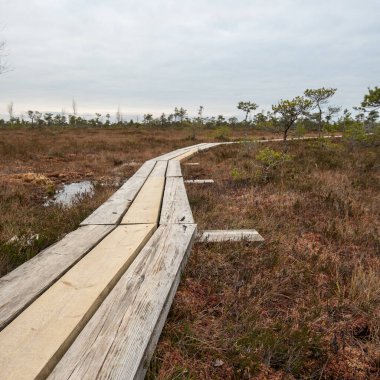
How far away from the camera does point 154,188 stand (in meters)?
5.48

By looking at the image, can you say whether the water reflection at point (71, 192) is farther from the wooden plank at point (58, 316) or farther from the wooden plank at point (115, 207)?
the wooden plank at point (58, 316)

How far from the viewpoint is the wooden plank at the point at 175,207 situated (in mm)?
3343

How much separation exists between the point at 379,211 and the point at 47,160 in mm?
11590

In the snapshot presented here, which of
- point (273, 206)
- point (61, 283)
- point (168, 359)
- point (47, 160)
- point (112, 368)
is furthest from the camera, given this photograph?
point (47, 160)

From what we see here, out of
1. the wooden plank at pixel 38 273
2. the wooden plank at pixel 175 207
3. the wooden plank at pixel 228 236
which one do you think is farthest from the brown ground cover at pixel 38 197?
the wooden plank at pixel 228 236

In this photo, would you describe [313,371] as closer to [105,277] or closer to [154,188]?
[105,277]

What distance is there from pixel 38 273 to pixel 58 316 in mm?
580

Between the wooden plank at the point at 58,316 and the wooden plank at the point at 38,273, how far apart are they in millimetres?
47

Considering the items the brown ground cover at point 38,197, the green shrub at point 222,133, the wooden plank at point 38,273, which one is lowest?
the brown ground cover at point 38,197

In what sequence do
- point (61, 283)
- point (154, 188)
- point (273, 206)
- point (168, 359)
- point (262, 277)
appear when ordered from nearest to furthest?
point (168, 359), point (61, 283), point (262, 277), point (273, 206), point (154, 188)

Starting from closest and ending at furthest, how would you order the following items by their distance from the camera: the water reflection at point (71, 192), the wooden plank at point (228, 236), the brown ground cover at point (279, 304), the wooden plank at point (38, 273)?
the wooden plank at point (38, 273), the brown ground cover at point (279, 304), the wooden plank at point (228, 236), the water reflection at point (71, 192)

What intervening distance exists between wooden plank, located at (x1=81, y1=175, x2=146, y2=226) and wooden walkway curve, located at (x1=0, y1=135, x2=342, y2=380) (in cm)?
22

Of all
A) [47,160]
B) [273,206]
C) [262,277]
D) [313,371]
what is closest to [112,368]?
[313,371]

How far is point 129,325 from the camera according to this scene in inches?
62.8
